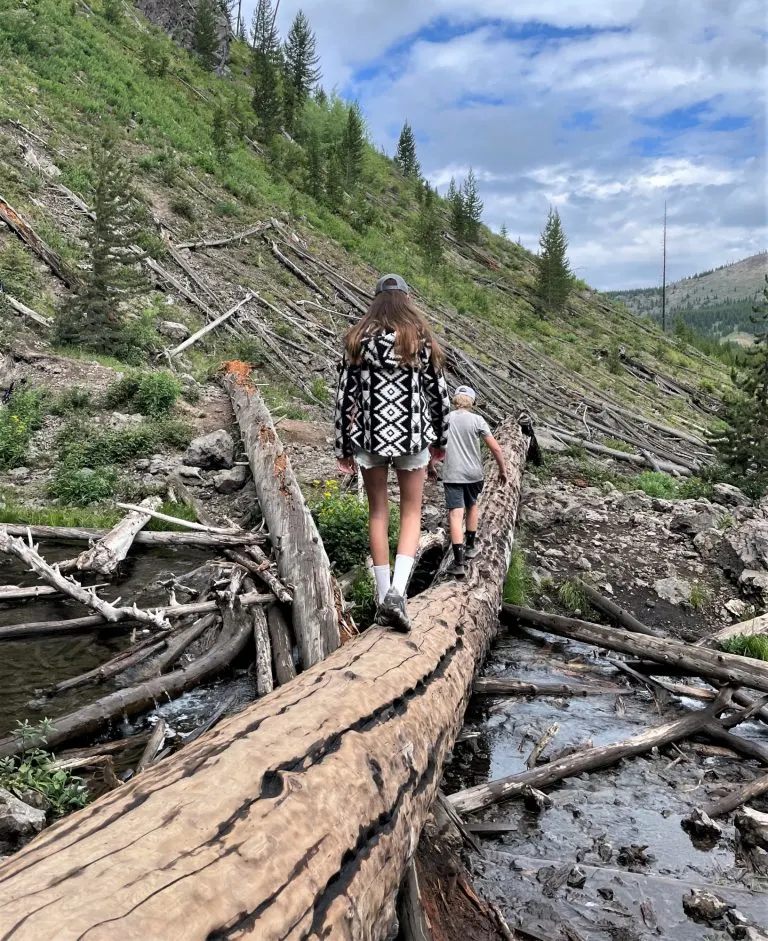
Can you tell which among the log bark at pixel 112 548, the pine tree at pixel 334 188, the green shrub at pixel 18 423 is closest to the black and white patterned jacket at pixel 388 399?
the log bark at pixel 112 548

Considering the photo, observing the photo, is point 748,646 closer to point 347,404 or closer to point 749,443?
point 347,404


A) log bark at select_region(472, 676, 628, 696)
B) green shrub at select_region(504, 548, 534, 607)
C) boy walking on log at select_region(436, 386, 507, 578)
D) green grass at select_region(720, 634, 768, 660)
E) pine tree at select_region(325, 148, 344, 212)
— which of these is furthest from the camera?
pine tree at select_region(325, 148, 344, 212)

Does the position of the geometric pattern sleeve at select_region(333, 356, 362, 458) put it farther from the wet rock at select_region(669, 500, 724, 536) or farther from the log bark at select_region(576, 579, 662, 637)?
the wet rock at select_region(669, 500, 724, 536)

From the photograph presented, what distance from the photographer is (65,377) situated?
463 inches

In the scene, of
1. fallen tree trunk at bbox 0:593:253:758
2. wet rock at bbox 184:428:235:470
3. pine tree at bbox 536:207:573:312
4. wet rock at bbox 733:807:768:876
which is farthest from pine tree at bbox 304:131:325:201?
wet rock at bbox 733:807:768:876

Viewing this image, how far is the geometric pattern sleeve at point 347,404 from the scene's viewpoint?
14.4 ft

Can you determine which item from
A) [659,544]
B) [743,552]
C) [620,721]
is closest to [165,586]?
[620,721]

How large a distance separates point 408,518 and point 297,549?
1.93 m

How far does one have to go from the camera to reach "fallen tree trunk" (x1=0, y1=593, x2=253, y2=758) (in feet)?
12.9

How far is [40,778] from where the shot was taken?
345 cm

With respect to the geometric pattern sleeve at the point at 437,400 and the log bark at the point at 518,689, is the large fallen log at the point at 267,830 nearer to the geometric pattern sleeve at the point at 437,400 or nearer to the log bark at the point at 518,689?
the geometric pattern sleeve at the point at 437,400

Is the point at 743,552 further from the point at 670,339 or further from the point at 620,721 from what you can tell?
the point at 670,339

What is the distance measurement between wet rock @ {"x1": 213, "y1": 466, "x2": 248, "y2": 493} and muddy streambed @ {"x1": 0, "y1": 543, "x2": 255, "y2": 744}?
2442 mm

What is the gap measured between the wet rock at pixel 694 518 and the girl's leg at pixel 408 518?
5.91m
